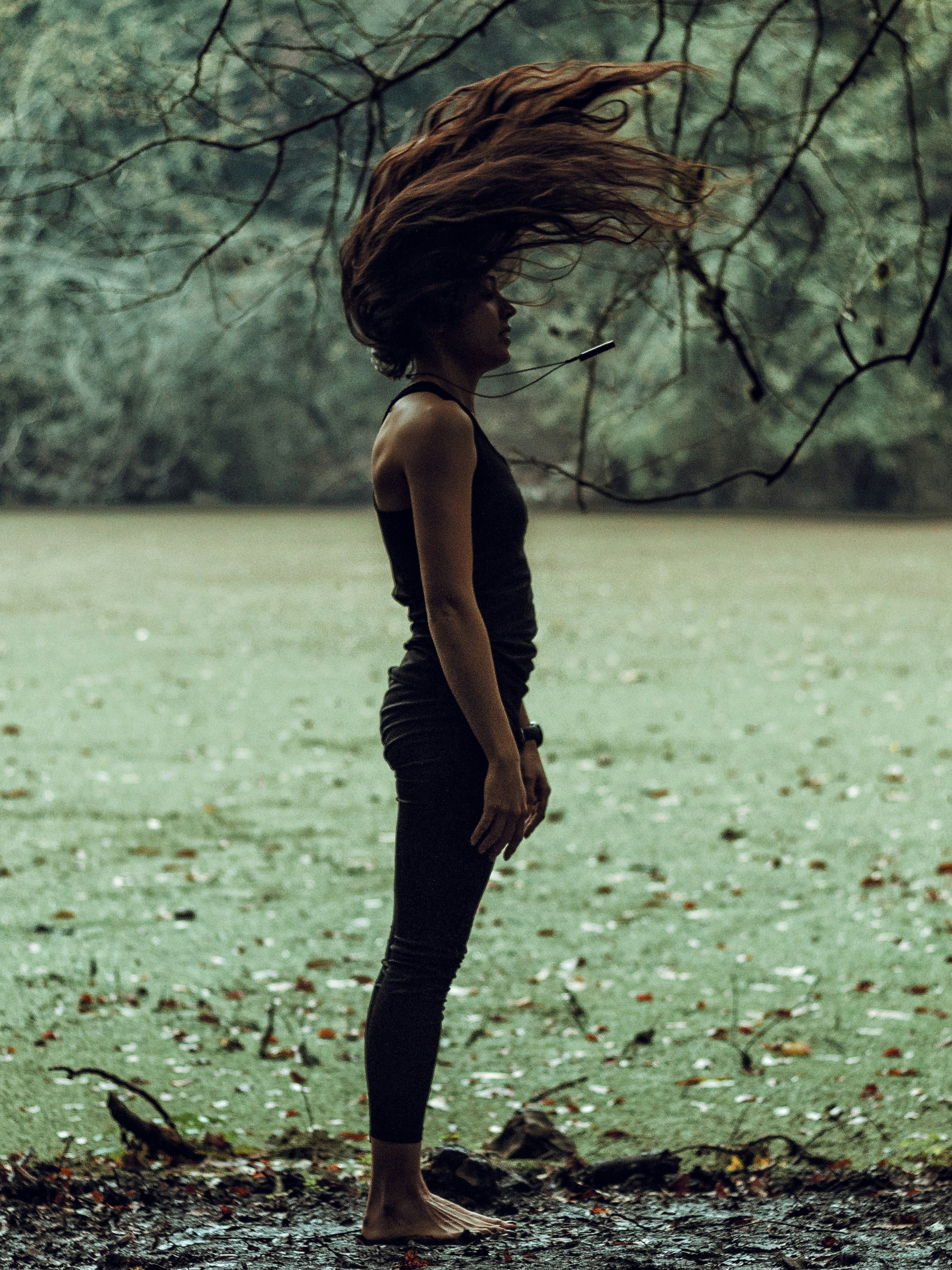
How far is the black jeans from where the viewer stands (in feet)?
9.36

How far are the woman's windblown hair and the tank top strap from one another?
11 centimetres

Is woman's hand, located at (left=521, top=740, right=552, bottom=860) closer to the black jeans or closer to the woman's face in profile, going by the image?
the black jeans

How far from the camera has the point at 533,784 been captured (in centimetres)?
305

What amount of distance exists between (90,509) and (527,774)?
3641 cm

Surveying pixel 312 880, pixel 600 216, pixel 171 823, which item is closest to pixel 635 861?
pixel 312 880

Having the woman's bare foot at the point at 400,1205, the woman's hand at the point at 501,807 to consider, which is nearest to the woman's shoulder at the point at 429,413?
the woman's hand at the point at 501,807

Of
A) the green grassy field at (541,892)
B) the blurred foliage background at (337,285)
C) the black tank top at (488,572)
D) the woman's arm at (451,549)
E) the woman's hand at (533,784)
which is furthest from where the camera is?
the blurred foliage background at (337,285)

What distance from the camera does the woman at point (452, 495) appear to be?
2764mm

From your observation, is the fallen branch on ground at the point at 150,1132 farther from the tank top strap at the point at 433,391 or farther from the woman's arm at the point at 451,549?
the tank top strap at the point at 433,391

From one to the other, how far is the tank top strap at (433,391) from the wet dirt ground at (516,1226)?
4.96ft

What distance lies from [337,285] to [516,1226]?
12.0 m

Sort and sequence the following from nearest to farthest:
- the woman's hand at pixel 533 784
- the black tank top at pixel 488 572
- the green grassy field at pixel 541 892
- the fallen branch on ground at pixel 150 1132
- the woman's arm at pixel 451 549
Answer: the woman's arm at pixel 451 549 → the black tank top at pixel 488 572 → the woman's hand at pixel 533 784 → the fallen branch on ground at pixel 150 1132 → the green grassy field at pixel 541 892

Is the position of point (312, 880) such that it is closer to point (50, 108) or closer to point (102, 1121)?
point (102, 1121)

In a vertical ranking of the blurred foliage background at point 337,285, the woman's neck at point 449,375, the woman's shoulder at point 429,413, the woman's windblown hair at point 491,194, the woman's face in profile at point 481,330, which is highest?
the blurred foliage background at point 337,285
